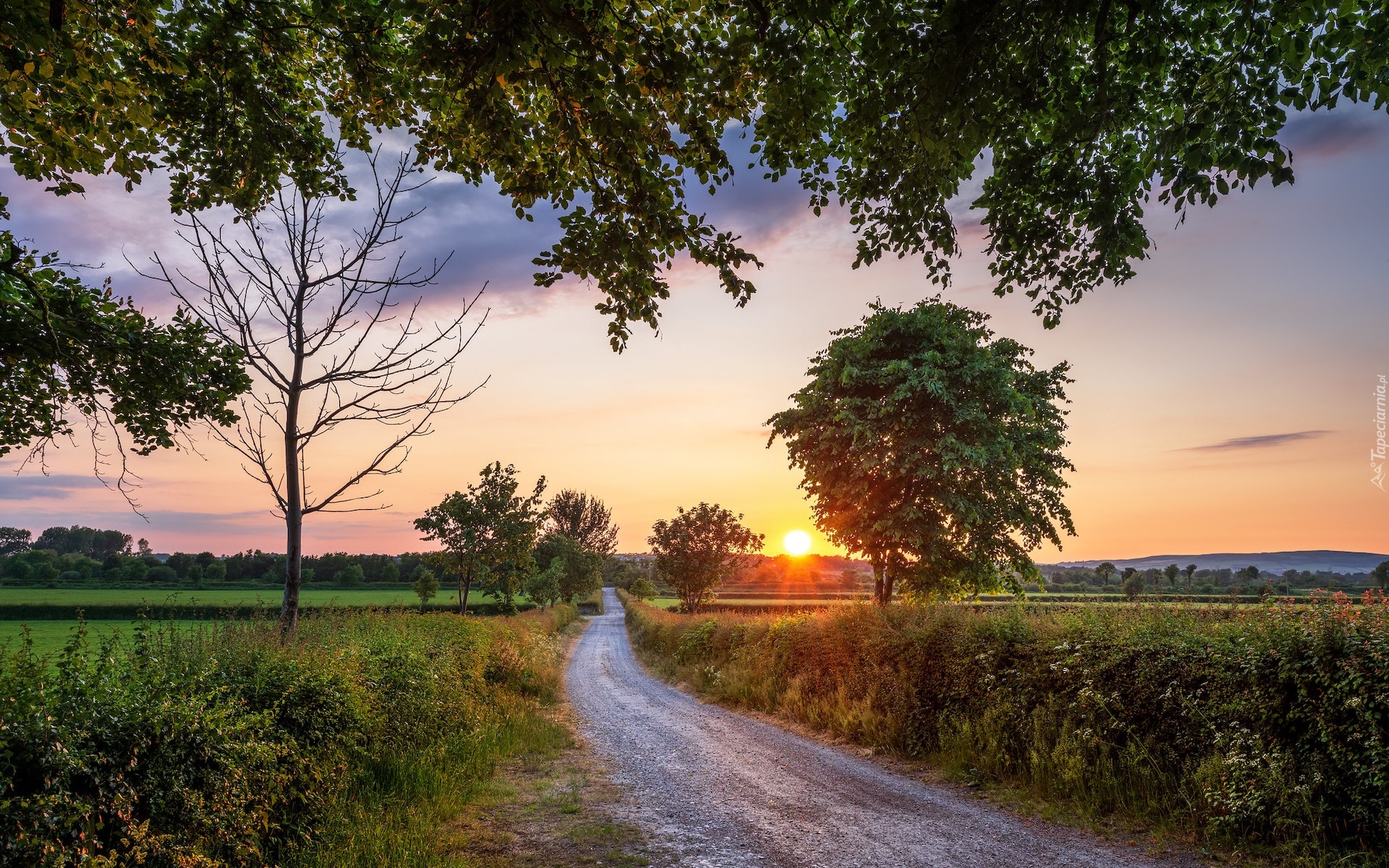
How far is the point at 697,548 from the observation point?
143 ft

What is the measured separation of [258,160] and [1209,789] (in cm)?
1157

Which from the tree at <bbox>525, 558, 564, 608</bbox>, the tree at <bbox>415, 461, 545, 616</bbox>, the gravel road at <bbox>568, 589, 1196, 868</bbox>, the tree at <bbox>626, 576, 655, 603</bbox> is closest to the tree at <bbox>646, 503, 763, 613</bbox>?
the tree at <bbox>525, 558, 564, 608</bbox>

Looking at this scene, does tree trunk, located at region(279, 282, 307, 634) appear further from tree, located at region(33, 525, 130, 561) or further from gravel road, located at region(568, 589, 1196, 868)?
tree, located at region(33, 525, 130, 561)

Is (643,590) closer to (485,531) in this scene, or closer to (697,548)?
(697,548)

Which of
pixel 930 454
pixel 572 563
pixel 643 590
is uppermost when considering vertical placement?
pixel 930 454

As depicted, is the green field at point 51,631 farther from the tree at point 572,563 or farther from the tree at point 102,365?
the tree at point 572,563

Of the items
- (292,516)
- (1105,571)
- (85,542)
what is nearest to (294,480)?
(292,516)

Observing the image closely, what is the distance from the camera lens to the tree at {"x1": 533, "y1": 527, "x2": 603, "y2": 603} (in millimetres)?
52844

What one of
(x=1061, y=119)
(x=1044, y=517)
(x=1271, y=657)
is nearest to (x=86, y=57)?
(x=1061, y=119)

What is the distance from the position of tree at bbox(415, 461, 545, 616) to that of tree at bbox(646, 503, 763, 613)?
1892 centimetres

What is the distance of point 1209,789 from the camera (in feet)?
19.5

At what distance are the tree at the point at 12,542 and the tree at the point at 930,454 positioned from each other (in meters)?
88.9

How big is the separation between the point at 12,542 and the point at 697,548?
280 feet

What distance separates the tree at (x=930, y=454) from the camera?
1702 cm
